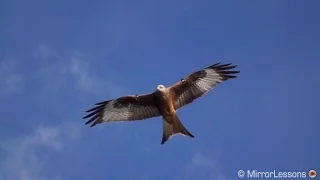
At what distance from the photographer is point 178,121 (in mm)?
13836

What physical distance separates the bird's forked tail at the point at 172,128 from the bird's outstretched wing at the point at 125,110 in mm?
674

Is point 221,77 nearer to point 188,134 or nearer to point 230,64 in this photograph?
point 230,64

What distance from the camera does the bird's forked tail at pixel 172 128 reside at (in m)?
13.6

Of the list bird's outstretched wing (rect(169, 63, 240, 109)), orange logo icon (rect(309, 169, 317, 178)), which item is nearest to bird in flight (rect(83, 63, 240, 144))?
bird's outstretched wing (rect(169, 63, 240, 109))

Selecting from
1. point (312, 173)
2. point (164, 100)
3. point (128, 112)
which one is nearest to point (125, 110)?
point (128, 112)

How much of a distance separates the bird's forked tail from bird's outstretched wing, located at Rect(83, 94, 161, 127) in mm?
674

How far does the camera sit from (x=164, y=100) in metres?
14.1

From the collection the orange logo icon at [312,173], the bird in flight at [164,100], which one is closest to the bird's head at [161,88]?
the bird in flight at [164,100]

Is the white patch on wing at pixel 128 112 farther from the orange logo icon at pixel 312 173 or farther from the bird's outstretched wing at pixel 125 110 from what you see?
the orange logo icon at pixel 312 173

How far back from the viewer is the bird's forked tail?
1361cm

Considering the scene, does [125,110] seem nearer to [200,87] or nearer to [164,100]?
[164,100]

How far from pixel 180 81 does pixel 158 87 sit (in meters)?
0.80

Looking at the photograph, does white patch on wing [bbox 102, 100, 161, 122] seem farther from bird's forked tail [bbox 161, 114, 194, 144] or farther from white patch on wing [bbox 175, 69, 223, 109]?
white patch on wing [bbox 175, 69, 223, 109]

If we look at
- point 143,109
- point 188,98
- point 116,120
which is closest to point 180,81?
point 188,98
